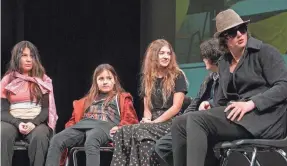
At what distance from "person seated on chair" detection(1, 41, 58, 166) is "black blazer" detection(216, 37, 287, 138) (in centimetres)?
162

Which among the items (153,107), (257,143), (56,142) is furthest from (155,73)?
(257,143)

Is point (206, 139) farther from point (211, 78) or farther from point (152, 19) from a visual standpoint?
point (152, 19)

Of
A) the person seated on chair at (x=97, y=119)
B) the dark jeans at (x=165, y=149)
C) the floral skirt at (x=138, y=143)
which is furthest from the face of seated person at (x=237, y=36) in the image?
the person seated on chair at (x=97, y=119)

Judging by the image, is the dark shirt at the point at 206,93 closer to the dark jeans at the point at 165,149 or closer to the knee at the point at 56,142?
the dark jeans at the point at 165,149

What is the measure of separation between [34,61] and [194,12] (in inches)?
62.3

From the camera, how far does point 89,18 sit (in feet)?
19.9

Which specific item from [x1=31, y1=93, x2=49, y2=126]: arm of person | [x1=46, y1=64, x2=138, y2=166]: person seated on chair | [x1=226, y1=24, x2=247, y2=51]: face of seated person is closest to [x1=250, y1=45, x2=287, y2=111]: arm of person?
[x1=226, y1=24, x2=247, y2=51]: face of seated person

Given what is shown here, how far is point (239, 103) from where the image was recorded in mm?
2939

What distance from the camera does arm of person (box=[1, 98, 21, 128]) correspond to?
433 centimetres

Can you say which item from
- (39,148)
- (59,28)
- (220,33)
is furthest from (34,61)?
(220,33)

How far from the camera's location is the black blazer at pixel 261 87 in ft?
9.66

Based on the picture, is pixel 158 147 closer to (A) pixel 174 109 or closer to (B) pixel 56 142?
(A) pixel 174 109

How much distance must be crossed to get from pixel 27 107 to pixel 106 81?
0.66 metres

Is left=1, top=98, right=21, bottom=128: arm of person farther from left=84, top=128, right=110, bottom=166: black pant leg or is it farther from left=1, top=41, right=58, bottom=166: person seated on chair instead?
left=84, top=128, right=110, bottom=166: black pant leg
